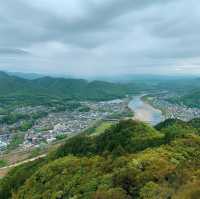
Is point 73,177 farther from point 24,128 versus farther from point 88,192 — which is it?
point 24,128

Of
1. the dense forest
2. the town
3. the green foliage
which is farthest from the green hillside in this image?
the dense forest

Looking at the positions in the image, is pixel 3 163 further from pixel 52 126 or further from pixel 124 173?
pixel 124 173

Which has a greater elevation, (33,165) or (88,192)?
(88,192)

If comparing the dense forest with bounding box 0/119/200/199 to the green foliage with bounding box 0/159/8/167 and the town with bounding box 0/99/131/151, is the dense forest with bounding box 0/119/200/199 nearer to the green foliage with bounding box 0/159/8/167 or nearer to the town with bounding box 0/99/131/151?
the green foliage with bounding box 0/159/8/167

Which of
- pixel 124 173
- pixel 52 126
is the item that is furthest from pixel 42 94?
pixel 124 173

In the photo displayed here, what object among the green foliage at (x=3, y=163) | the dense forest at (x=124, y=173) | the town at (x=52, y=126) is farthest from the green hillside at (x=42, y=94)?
the dense forest at (x=124, y=173)

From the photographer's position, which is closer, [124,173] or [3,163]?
[124,173]

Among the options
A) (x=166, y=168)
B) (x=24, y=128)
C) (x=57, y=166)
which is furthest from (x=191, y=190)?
(x=24, y=128)

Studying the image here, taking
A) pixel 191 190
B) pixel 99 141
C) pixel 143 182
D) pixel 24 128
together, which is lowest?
pixel 24 128
